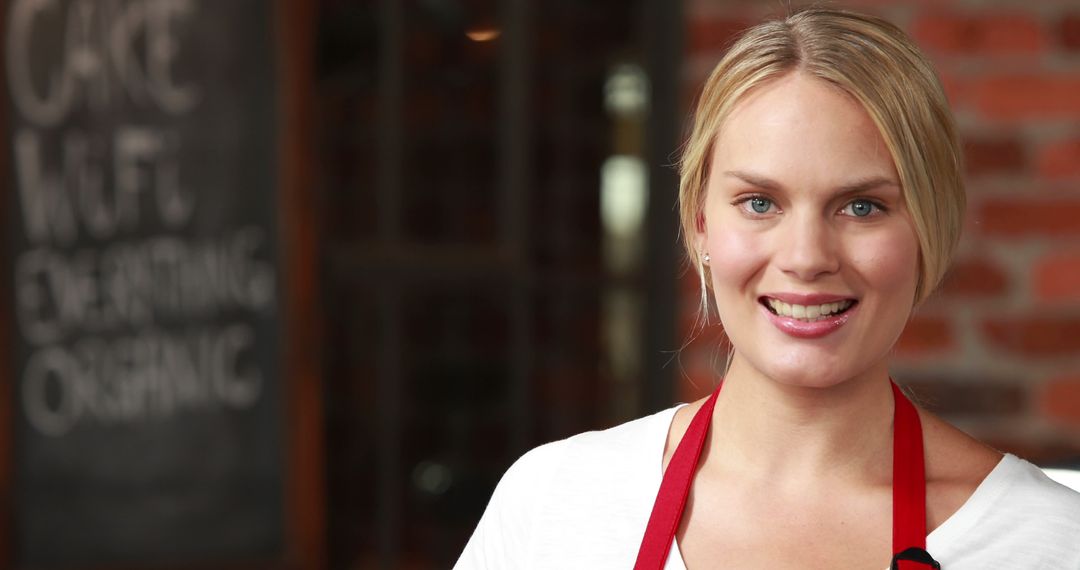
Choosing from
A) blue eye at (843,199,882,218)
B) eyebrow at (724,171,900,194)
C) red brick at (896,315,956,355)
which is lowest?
red brick at (896,315,956,355)

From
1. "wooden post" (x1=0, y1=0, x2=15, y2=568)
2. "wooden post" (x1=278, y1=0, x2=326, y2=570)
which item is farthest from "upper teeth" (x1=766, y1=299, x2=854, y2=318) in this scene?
"wooden post" (x1=0, y1=0, x2=15, y2=568)

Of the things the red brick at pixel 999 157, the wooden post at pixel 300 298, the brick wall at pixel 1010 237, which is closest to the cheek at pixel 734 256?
the brick wall at pixel 1010 237

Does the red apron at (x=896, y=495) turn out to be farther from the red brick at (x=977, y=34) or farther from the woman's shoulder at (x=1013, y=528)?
the red brick at (x=977, y=34)

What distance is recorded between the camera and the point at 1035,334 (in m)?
2.38

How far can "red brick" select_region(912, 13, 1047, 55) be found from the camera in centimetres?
238

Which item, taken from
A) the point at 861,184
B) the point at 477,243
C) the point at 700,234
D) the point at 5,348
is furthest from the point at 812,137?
Result: the point at 5,348

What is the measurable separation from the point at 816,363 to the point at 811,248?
0.32ft

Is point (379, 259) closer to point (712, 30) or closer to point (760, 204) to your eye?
point (712, 30)

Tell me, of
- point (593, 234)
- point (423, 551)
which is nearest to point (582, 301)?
point (593, 234)

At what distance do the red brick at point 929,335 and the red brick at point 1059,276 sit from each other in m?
0.16

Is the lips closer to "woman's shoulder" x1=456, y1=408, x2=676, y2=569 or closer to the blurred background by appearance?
"woman's shoulder" x1=456, y1=408, x2=676, y2=569

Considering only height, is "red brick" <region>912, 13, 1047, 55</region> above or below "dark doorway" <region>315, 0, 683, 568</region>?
above

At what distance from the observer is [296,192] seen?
250 centimetres

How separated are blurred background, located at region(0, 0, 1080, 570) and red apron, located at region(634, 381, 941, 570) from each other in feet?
3.66
